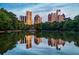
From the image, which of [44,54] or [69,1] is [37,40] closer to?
[44,54]

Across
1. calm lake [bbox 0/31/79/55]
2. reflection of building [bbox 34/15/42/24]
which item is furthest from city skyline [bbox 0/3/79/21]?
calm lake [bbox 0/31/79/55]

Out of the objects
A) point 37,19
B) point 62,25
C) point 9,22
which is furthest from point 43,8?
point 9,22

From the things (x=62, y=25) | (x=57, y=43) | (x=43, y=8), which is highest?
(x=43, y=8)

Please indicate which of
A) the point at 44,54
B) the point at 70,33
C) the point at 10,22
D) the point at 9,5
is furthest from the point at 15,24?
the point at 70,33

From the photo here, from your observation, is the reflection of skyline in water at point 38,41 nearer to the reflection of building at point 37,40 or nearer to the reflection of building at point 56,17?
the reflection of building at point 37,40

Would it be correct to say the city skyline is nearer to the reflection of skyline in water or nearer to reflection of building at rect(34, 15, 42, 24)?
reflection of building at rect(34, 15, 42, 24)

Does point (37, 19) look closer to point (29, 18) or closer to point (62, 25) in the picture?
point (29, 18)

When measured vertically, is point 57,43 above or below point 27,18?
below
